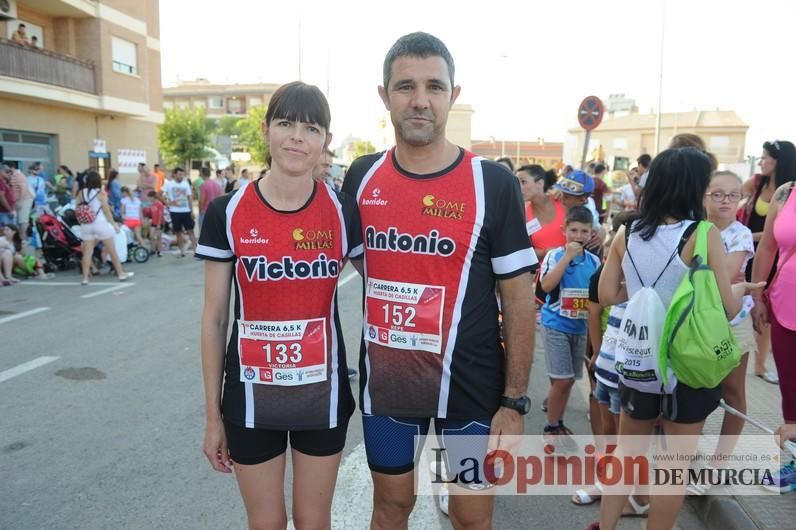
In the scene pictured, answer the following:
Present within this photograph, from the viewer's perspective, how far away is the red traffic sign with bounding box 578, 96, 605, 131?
34.1ft

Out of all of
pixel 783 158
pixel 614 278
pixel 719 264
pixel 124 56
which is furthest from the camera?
pixel 124 56

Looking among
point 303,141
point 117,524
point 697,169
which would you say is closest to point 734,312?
point 697,169

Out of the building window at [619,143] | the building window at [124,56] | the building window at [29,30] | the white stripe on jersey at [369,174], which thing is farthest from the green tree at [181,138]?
the building window at [619,143]

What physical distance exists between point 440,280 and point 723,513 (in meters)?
2.27

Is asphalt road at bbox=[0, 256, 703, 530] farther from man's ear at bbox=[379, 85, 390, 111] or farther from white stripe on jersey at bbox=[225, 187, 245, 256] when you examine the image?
man's ear at bbox=[379, 85, 390, 111]

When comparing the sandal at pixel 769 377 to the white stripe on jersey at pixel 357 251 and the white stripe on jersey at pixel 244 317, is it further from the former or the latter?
the white stripe on jersey at pixel 244 317

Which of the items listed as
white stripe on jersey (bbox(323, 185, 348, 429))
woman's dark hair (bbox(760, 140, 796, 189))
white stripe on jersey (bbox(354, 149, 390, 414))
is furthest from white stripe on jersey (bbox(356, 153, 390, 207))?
woman's dark hair (bbox(760, 140, 796, 189))

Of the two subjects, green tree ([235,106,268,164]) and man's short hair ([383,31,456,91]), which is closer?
man's short hair ([383,31,456,91])

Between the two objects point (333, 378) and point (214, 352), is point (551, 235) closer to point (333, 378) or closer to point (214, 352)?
point (333, 378)

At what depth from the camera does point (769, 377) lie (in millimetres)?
5434

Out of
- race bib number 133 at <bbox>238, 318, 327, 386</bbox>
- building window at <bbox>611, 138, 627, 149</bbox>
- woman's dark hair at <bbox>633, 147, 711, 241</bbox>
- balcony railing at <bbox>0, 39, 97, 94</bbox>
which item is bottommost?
race bib number 133 at <bbox>238, 318, 327, 386</bbox>

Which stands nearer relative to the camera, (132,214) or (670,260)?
(670,260)

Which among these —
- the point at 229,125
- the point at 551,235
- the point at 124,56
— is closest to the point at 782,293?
the point at 551,235

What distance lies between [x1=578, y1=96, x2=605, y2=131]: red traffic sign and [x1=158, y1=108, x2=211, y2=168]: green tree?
1668 inches
